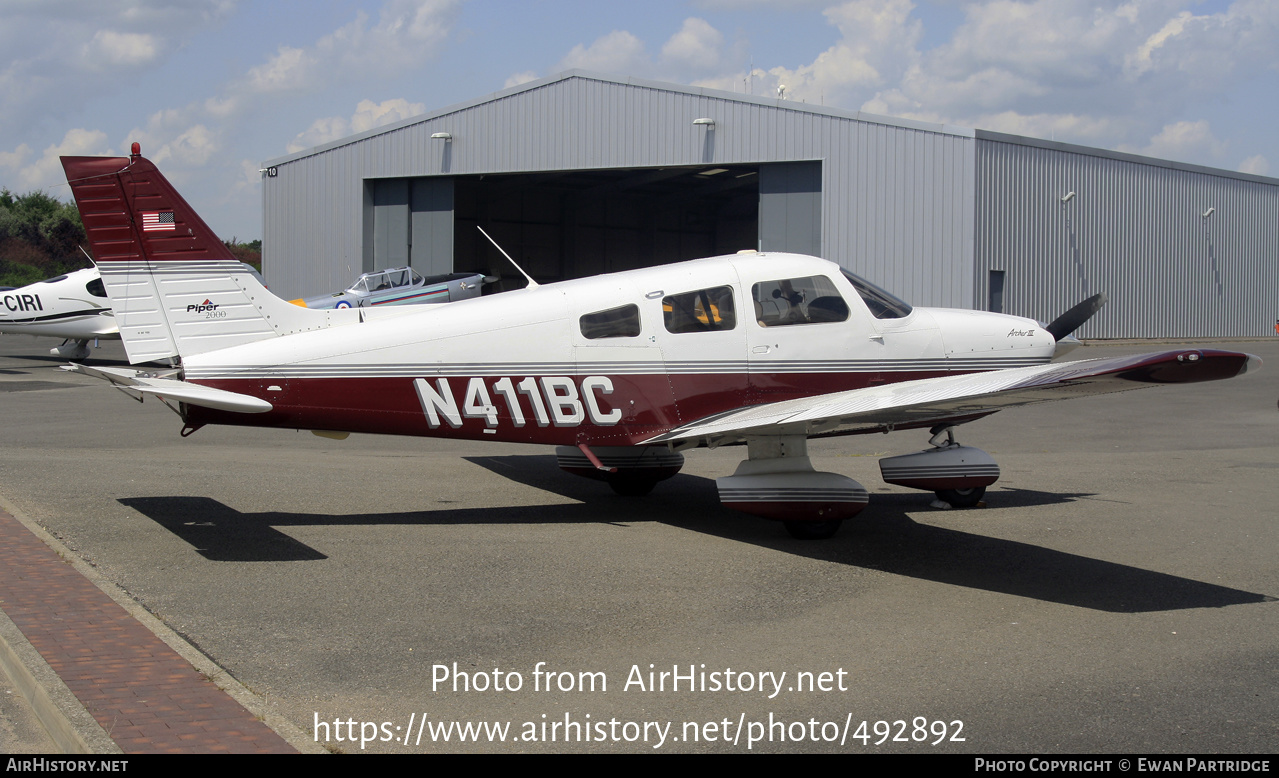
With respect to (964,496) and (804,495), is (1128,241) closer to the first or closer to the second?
(964,496)

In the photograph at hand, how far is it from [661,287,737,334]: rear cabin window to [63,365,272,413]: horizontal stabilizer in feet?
10.9

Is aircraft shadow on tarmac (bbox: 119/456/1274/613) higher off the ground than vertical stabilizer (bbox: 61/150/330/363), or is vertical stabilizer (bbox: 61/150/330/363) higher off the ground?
vertical stabilizer (bbox: 61/150/330/363)

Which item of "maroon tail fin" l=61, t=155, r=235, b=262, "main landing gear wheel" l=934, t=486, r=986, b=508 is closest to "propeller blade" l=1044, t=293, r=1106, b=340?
"main landing gear wheel" l=934, t=486, r=986, b=508

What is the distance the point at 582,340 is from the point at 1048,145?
24.8m

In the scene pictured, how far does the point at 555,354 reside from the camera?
834 centimetres

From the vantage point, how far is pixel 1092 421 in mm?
16656

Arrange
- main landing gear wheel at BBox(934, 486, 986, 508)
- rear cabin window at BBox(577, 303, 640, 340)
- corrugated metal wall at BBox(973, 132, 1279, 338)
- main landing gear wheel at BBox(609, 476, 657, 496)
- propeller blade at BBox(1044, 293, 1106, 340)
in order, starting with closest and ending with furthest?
rear cabin window at BBox(577, 303, 640, 340) < main landing gear wheel at BBox(934, 486, 986, 508) < propeller blade at BBox(1044, 293, 1106, 340) < main landing gear wheel at BBox(609, 476, 657, 496) < corrugated metal wall at BBox(973, 132, 1279, 338)

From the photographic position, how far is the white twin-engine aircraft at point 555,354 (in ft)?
26.1

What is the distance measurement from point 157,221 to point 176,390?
1620mm

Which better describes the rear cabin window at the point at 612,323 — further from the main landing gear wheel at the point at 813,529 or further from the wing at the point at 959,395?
the main landing gear wheel at the point at 813,529

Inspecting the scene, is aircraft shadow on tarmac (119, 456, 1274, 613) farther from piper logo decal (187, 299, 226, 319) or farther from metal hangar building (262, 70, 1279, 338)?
metal hangar building (262, 70, 1279, 338)

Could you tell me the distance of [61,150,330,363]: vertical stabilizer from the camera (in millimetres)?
7918

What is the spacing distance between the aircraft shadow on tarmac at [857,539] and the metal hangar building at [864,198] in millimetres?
17471
